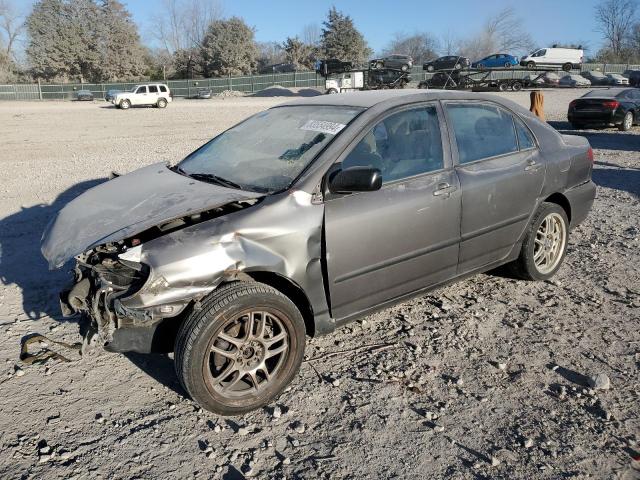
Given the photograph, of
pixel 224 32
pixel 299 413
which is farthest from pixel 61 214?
pixel 224 32

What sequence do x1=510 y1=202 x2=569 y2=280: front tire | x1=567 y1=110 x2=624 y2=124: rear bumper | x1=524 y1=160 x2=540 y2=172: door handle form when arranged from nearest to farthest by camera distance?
x1=524 y1=160 x2=540 y2=172: door handle < x1=510 y1=202 x2=569 y2=280: front tire < x1=567 y1=110 x2=624 y2=124: rear bumper

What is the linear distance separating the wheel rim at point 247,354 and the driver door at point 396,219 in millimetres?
435

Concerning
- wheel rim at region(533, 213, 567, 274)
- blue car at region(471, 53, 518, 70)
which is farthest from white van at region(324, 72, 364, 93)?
wheel rim at region(533, 213, 567, 274)

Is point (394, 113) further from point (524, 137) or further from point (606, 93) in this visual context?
point (606, 93)

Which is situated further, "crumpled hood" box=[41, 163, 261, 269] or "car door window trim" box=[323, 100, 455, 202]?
"car door window trim" box=[323, 100, 455, 202]

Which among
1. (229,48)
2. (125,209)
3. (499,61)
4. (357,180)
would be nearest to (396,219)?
(357,180)

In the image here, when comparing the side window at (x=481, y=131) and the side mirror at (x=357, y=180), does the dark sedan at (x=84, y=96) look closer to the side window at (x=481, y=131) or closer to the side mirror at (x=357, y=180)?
the side window at (x=481, y=131)

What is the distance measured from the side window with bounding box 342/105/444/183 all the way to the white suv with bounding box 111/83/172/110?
36.9 meters

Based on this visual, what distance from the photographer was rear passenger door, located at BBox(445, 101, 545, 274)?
3928 mm

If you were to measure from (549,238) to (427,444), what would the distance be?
2690 millimetres

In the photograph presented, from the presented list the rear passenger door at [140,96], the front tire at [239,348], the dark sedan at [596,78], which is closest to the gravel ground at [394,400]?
the front tire at [239,348]

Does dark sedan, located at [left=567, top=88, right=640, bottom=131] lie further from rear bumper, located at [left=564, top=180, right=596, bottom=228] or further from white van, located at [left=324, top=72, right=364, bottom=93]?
white van, located at [left=324, top=72, right=364, bottom=93]

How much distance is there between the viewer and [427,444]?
9.08ft

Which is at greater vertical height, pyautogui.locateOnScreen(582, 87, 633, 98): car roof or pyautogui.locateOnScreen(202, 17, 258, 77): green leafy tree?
pyautogui.locateOnScreen(202, 17, 258, 77): green leafy tree
